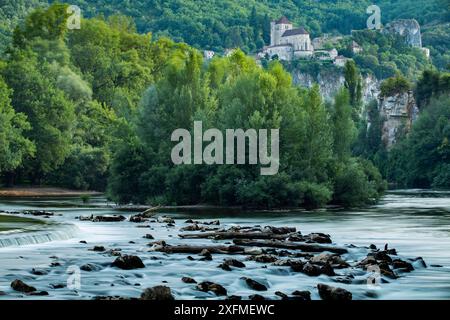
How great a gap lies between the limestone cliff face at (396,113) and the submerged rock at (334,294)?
4835 inches

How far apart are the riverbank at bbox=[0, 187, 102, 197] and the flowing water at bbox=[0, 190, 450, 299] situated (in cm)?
3949

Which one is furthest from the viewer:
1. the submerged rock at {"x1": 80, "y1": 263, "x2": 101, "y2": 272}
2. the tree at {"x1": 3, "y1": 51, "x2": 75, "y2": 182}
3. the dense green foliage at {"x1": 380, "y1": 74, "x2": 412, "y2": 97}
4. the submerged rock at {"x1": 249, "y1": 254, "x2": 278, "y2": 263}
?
the dense green foliage at {"x1": 380, "y1": 74, "x2": 412, "y2": 97}

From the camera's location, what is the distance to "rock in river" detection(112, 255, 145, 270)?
29938mm

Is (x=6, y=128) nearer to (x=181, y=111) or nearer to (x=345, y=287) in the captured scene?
(x=181, y=111)

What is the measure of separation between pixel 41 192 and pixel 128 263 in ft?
216

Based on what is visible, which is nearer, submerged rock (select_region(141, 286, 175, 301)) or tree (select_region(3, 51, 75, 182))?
submerged rock (select_region(141, 286, 175, 301))

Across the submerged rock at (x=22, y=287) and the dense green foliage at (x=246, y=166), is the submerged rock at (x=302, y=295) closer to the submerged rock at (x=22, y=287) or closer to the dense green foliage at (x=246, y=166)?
the submerged rock at (x=22, y=287)

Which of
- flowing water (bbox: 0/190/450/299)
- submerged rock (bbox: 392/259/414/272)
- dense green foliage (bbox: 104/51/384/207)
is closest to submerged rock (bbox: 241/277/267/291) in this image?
flowing water (bbox: 0/190/450/299)

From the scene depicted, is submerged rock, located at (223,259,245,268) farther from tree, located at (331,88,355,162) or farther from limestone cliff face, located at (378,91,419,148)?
limestone cliff face, located at (378,91,419,148)

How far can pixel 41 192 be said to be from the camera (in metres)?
94.3

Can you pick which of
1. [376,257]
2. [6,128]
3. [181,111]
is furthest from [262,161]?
[376,257]

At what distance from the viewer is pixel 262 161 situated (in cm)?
6806

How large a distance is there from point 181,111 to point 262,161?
1108 centimetres

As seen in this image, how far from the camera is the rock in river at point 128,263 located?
2994 cm
